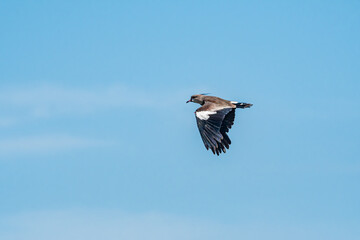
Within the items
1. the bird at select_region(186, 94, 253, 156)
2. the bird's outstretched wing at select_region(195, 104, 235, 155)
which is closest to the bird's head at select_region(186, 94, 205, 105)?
the bird at select_region(186, 94, 253, 156)

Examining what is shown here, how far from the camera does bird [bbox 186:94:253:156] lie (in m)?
45.1

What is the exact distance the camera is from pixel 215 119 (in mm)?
45938

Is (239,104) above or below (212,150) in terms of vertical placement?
above

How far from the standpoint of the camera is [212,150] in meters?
44.8

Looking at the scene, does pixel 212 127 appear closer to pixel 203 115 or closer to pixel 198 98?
pixel 203 115

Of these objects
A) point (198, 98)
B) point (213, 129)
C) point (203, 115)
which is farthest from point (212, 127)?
point (198, 98)

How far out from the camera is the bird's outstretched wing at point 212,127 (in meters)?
45.0

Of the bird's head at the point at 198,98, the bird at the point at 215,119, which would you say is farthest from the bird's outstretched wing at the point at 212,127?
the bird's head at the point at 198,98

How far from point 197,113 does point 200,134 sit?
1399 millimetres

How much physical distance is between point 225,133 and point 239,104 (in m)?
1.92

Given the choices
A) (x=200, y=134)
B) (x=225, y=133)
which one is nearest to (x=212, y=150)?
(x=200, y=134)

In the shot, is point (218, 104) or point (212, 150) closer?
point (212, 150)

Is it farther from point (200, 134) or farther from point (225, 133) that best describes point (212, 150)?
point (225, 133)

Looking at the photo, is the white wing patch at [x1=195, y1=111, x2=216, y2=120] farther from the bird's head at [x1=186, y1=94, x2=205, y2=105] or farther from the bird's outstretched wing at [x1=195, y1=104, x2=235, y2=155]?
the bird's head at [x1=186, y1=94, x2=205, y2=105]
